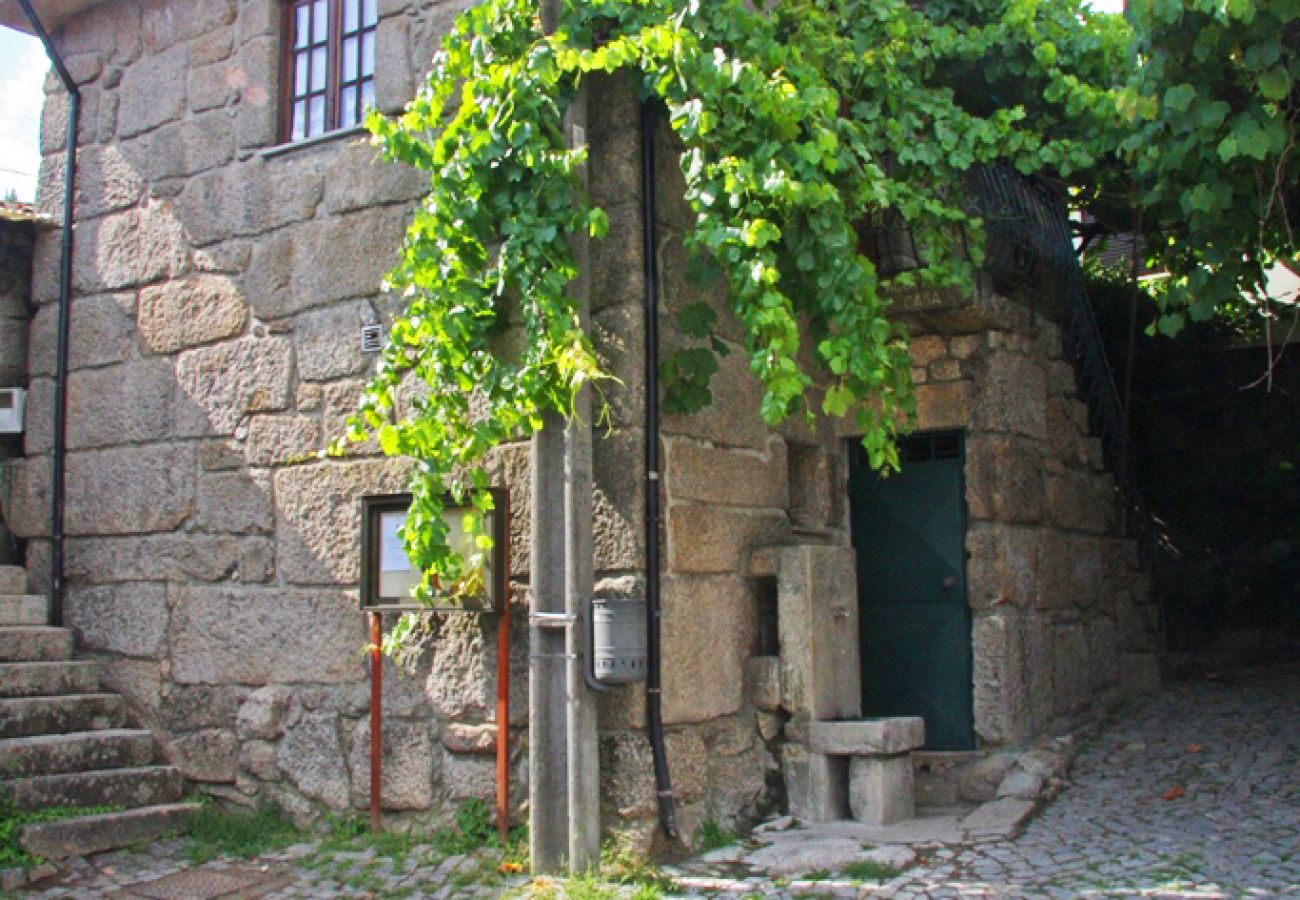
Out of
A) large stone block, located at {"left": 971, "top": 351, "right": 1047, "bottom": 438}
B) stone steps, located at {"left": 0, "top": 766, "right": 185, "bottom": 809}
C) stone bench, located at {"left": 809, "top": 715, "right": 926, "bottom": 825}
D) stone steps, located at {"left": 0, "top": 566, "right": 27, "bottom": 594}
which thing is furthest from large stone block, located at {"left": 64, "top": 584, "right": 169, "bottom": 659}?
large stone block, located at {"left": 971, "top": 351, "right": 1047, "bottom": 438}

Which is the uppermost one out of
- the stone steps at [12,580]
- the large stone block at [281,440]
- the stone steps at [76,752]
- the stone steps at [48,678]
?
the large stone block at [281,440]

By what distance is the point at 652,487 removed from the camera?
191 inches

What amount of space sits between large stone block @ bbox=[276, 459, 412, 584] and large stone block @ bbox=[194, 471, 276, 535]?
0.09 metres

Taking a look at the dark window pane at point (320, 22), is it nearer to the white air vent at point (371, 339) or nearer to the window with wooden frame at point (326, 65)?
the window with wooden frame at point (326, 65)

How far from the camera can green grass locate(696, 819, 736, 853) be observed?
193 inches

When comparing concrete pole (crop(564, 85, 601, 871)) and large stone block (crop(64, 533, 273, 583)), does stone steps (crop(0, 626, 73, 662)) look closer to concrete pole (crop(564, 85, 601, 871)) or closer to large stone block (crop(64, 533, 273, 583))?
large stone block (crop(64, 533, 273, 583))

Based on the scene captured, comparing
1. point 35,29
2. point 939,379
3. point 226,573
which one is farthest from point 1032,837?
point 35,29

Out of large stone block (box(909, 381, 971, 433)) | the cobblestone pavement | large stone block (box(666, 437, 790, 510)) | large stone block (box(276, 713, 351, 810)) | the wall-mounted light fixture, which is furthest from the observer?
large stone block (box(909, 381, 971, 433))

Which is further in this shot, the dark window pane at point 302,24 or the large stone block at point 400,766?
the dark window pane at point 302,24

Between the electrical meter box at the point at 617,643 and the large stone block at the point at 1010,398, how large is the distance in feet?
7.31

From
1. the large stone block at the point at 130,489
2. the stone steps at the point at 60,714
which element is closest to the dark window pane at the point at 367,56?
the large stone block at the point at 130,489

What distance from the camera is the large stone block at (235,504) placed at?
582 centimetres

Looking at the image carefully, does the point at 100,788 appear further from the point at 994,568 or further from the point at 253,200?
the point at 994,568

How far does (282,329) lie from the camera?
231 inches
